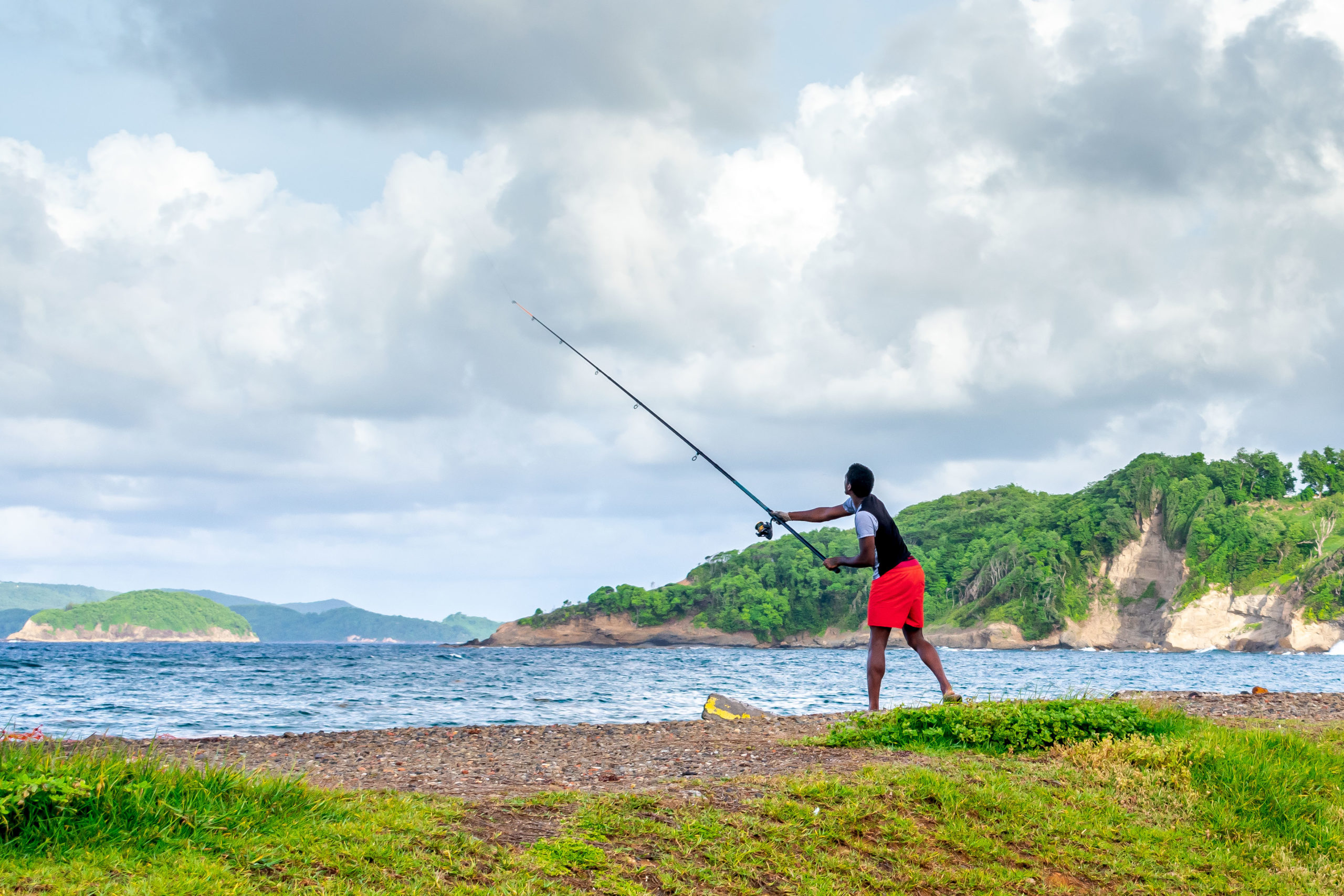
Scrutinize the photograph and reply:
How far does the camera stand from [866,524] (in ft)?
31.8

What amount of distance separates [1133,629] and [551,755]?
139 metres

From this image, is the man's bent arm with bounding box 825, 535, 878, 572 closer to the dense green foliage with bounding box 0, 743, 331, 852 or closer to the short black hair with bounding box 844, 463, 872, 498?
the short black hair with bounding box 844, 463, 872, 498

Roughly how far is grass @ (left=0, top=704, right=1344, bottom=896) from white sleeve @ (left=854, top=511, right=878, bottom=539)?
7.76 ft

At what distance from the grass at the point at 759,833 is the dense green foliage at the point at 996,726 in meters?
0.50

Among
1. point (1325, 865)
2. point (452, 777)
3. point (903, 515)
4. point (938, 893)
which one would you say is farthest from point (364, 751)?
point (903, 515)

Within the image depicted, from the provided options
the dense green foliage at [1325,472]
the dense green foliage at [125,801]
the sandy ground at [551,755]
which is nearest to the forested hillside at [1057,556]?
the dense green foliage at [1325,472]

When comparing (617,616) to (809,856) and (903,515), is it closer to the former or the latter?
(903,515)

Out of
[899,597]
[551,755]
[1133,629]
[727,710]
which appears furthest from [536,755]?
[1133,629]

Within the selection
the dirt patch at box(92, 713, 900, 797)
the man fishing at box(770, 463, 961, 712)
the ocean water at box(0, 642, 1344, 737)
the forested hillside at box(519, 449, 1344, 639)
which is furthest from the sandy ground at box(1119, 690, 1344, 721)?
the forested hillside at box(519, 449, 1344, 639)

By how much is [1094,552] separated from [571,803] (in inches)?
5598

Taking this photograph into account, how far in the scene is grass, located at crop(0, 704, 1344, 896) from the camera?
452 centimetres

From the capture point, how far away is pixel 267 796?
5250mm

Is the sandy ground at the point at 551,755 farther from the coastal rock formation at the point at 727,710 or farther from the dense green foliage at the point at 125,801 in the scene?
the coastal rock formation at the point at 727,710

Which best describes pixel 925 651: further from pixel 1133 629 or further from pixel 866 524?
pixel 1133 629
